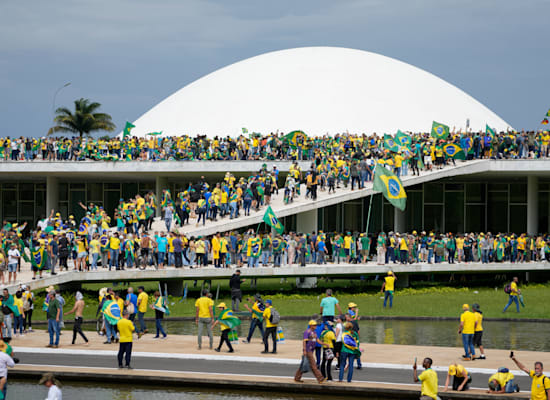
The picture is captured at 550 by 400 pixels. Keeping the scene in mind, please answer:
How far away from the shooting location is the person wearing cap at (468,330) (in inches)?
649

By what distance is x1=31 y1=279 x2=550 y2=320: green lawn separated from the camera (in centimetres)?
2505

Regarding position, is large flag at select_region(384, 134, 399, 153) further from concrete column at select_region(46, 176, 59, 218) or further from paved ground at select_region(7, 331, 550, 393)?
concrete column at select_region(46, 176, 59, 218)

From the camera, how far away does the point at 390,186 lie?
1184 inches

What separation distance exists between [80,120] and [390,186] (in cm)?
3927

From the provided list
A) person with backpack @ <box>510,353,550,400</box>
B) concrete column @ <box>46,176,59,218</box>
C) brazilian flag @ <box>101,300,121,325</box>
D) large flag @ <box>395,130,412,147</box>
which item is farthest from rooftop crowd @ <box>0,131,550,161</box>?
person with backpack @ <box>510,353,550,400</box>

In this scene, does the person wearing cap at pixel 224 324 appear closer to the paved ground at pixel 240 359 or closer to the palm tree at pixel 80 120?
the paved ground at pixel 240 359

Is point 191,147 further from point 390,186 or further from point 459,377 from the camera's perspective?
point 459,377

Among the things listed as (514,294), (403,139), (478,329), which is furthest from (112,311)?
(403,139)

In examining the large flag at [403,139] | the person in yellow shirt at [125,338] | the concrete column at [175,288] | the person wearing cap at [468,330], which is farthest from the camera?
the large flag at [403,139]

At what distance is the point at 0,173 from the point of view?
42.1 metres

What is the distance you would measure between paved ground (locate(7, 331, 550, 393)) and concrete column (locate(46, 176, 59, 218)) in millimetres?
25564

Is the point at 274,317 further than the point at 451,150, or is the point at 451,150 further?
the point at 451,150

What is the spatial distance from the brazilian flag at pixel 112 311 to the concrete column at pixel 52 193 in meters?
27.3

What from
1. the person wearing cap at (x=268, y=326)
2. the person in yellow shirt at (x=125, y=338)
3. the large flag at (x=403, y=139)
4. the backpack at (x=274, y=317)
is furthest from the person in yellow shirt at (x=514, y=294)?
the person in yellow shirt at (x=125, y=338)
